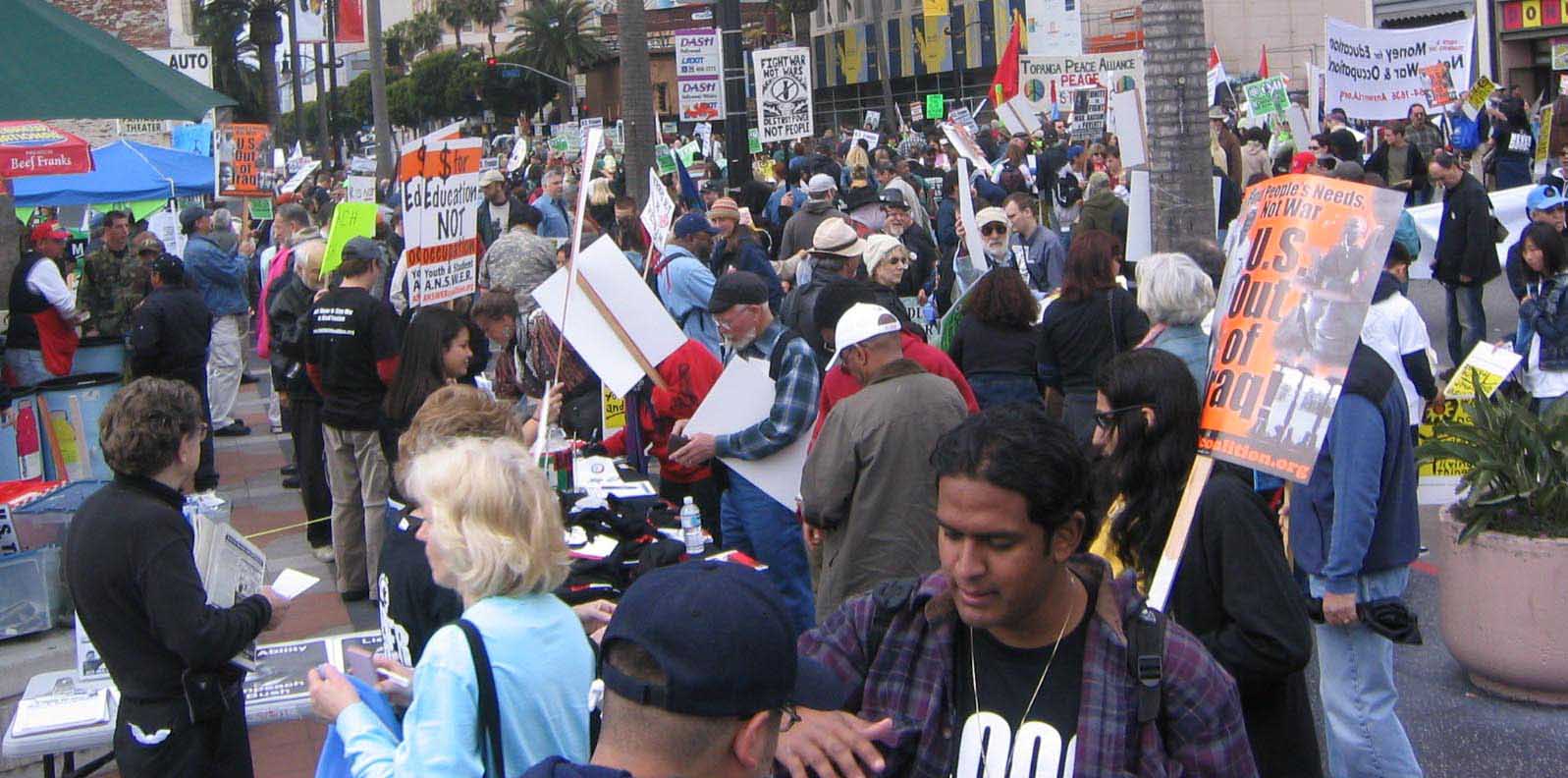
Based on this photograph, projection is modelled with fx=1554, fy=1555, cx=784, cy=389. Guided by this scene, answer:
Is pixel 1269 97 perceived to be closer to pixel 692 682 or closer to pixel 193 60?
pixel 193 60

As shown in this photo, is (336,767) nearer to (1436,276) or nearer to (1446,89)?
(1436,276)

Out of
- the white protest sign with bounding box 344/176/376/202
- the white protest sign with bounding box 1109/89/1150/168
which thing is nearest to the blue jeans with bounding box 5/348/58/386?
the white protest sign with bounding box 344/176/376/202

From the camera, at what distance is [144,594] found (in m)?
4.14

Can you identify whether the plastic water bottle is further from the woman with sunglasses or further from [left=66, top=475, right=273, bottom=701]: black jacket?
the woman with sunglasses

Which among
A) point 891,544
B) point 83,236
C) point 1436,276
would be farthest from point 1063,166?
point 891,544

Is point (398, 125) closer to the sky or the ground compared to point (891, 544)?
closer to the sky

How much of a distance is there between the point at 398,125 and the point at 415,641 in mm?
93928

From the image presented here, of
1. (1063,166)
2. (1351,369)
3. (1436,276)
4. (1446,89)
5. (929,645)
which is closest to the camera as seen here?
(929,645)

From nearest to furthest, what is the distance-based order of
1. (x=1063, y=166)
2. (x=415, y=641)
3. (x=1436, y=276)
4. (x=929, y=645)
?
(x=929, y=645) < (x=415, y=641) < (x=1436, y=276) < (x=1063, y=166)

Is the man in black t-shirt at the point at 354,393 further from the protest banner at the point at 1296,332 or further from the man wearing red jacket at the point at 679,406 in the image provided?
the protest banner at the point at 1296,332

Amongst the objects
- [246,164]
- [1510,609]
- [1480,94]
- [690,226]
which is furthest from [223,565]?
[1480,94]

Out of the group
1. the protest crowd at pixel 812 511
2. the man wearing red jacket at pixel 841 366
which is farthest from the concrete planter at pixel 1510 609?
the man wearing red jacket at pixel 841 366

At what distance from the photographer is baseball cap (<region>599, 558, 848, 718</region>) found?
1.94 m

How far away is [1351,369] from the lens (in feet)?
15.0
